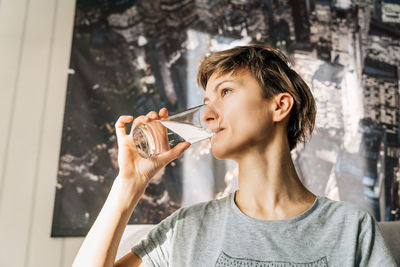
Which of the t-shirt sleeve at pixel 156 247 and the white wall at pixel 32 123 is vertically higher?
the white wall at pixel 32 123

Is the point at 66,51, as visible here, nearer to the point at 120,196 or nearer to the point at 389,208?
the point at 120,196

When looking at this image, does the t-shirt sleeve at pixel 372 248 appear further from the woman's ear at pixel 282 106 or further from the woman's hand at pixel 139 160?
the woman's hand at pixel 139 160

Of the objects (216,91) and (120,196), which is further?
(216,91)

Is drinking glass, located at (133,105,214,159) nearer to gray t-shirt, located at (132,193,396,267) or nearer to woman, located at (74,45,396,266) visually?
woman, located at (74,45,396,266)

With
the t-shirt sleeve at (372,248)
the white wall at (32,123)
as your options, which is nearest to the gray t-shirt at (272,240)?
the t-shirt sleeve at (372,248)

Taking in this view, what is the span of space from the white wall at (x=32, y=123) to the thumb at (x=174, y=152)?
33.0 inches

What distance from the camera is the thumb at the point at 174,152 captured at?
0.93 m

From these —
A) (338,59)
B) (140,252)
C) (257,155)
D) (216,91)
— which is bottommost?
(140,252)

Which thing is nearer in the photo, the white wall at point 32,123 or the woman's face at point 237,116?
the woman's face at point 237,116

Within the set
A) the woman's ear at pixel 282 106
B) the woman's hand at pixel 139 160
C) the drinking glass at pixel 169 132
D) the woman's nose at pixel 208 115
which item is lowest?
the woman's hand at pixel 139 160

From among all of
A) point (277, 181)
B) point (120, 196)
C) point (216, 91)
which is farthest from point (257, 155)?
point (120, 196)

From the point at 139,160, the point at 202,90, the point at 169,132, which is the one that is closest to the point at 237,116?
the point at 169,132

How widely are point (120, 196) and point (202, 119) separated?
0.30 meters

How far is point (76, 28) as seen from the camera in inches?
70.7
